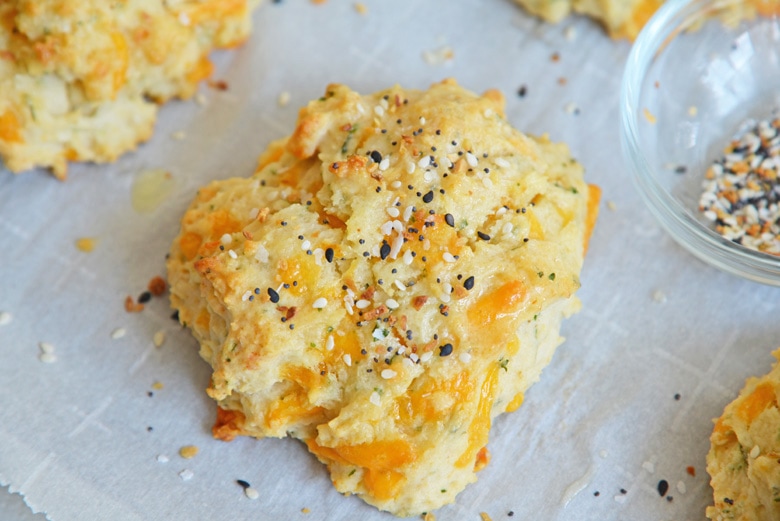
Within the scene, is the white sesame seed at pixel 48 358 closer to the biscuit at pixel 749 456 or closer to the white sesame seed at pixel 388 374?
the white sesame seed at pixel 388 374

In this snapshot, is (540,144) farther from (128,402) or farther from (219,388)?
(128,402)

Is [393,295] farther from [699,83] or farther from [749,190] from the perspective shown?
[699,83]

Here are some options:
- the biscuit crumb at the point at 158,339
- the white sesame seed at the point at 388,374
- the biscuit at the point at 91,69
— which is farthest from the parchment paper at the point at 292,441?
the white sesame seed at the point at 388,374

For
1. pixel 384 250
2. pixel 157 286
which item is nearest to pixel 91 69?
pixel 157 286

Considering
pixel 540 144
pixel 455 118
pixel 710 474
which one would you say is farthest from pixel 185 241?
pixel 710 474

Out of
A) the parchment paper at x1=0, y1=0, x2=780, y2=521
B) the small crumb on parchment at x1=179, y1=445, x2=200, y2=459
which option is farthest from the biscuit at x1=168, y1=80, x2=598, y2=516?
the parchment paper at x1=0, y1=0, x2=780, y2=521

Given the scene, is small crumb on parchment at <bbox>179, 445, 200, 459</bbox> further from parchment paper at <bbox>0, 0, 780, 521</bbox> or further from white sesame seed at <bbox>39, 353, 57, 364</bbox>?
white sesame seed at <bbox>39, 353, 57, 364</bbox>
